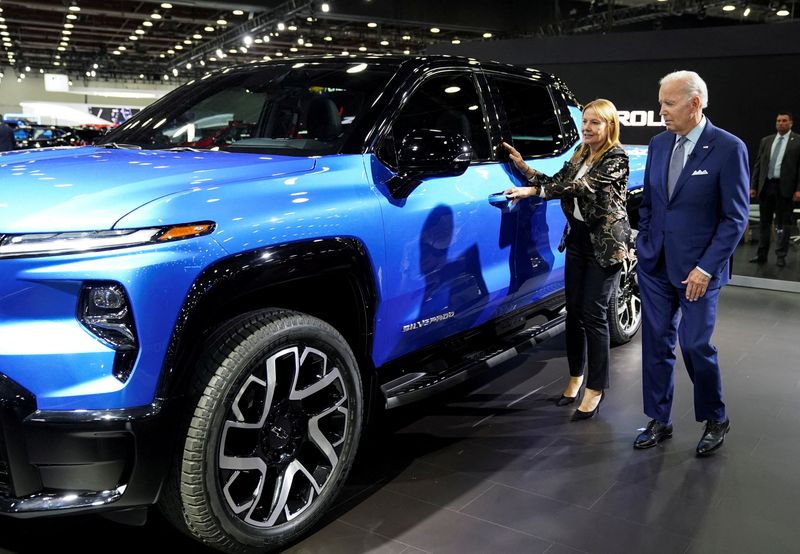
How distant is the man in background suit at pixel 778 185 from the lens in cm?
787

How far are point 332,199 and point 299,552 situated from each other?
1.28m

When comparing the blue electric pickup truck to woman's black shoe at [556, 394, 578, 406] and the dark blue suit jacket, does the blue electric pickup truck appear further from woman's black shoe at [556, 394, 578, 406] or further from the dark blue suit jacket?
the dark blue suit jacket

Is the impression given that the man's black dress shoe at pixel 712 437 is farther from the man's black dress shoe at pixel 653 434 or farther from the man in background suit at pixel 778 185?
the man in background suit at pixel 778 185

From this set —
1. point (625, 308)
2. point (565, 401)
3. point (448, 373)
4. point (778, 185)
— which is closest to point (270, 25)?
point (778, 185)

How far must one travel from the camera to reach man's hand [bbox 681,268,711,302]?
3213 mm

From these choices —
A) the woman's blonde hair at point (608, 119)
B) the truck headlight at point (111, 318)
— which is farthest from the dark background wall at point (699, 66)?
the truck headlight at point (111, 318)

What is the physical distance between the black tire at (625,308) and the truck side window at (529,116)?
3.69 feet

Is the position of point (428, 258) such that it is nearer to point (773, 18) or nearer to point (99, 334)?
point (99, 334)

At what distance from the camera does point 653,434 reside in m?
3.64

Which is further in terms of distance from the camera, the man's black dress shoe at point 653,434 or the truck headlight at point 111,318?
the man's black dress shoe at point 653,434

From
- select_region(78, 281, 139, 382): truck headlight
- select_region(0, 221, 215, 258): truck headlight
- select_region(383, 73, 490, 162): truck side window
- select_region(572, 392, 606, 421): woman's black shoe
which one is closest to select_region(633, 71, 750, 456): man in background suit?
select_region(572, 392, 606, 421): woman's black shoe

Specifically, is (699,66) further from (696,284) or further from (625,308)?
(696,284)

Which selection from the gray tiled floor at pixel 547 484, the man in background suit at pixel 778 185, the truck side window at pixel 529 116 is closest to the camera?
the gray tiled floor at pixel 547 484

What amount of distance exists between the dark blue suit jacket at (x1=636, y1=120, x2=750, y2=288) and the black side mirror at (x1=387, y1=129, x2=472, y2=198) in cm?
103
